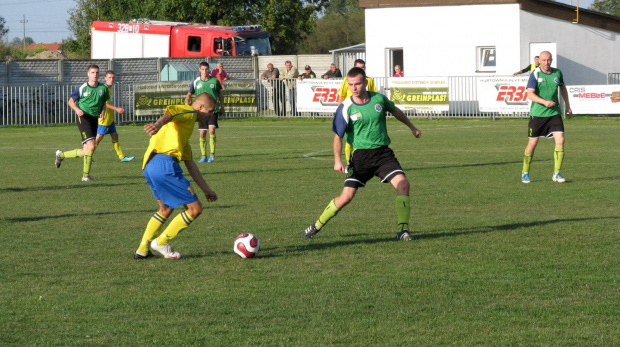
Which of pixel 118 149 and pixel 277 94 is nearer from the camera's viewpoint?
pixel 118 149

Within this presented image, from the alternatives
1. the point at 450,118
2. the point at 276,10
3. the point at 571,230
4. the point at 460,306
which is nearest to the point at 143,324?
the point at 460,306

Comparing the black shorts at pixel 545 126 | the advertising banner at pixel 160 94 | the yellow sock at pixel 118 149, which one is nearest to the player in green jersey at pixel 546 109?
the black shorts at pixel 545 126

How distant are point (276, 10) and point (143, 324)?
52.2m

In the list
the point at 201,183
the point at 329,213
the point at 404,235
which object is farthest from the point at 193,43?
the point at 201,183

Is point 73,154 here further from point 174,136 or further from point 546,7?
point 546,7

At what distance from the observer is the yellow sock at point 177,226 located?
8672 millimetres

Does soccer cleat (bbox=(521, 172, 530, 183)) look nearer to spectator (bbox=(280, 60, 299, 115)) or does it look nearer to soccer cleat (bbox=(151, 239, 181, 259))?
soccer cleat (bbox=(151, 239, 181, 259))

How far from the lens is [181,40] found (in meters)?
42.8

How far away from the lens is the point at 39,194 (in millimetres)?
14375

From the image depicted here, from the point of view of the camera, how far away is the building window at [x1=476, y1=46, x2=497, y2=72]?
36.1 meters

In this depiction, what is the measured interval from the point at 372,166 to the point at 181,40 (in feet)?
112

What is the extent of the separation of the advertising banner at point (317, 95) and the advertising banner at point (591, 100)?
8003mm

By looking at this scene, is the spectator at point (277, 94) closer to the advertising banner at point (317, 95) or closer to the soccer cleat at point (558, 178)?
the advertising banner at point (317, 95)

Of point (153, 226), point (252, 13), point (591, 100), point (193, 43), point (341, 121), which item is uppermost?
point (252, 13)
